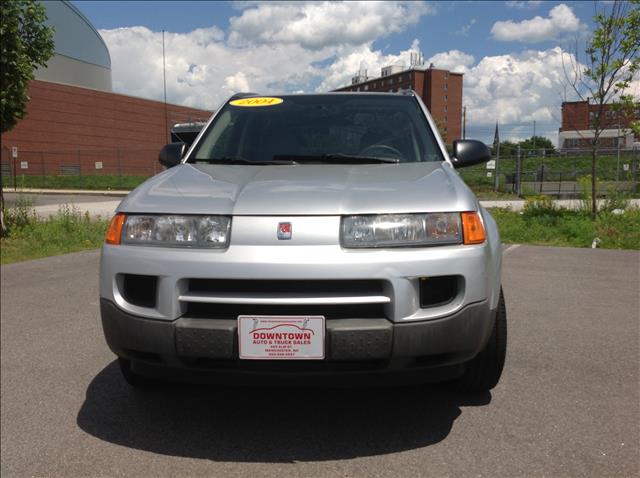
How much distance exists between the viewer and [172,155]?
368cm

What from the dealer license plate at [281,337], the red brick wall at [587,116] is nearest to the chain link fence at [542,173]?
the red brick wall at [587,116]

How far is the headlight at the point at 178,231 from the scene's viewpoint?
7.66 feet

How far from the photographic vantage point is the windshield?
3342mm

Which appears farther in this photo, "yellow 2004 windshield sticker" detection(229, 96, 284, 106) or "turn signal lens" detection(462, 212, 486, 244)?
"yellow 2004 windshield sticker" detection(229, 96, 284, 106)

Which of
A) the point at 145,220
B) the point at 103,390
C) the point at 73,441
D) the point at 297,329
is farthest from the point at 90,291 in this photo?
the point at 297,329

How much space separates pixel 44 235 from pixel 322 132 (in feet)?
24.3

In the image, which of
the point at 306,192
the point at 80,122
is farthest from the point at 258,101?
the point at 80,122

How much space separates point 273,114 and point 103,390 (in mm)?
1961

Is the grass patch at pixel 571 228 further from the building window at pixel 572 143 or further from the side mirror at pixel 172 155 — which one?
the building window at pixel 572 143

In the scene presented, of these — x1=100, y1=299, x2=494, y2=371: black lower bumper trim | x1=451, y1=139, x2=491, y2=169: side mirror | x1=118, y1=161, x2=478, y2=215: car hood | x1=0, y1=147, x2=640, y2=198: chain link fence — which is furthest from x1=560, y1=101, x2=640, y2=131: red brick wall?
x1=100, y1=299, x2=494, y2=371: black lower bumper trim

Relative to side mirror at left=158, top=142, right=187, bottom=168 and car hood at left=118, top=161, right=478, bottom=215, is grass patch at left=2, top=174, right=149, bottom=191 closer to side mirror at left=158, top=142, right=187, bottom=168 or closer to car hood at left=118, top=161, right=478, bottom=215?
side mirror at left=158, top=142, right=187, bottom=168

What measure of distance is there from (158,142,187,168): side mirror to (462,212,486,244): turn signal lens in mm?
1979

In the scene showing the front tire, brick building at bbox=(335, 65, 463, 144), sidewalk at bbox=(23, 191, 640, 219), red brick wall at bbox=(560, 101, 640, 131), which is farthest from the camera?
brick building at bbox=(335, 65, 463, 144)

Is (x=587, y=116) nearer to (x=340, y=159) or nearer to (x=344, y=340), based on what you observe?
(x=340, y=159)
